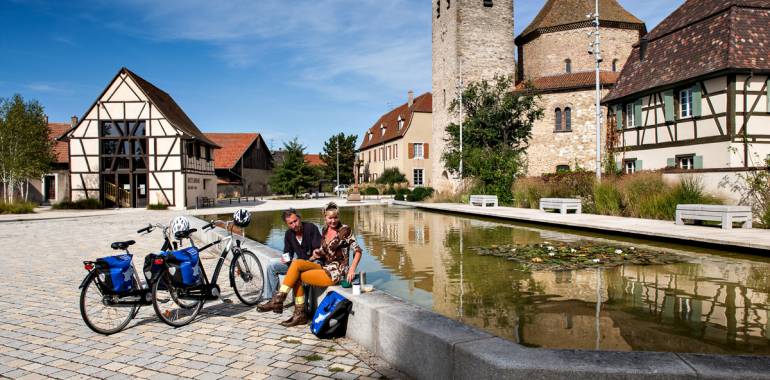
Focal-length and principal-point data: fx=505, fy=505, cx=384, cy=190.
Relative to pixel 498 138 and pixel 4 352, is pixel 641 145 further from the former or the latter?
pixel 4 352

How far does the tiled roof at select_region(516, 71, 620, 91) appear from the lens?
34.3 metres

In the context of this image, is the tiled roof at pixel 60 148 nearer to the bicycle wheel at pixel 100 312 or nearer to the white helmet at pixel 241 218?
the white helmet at pixel 241 218

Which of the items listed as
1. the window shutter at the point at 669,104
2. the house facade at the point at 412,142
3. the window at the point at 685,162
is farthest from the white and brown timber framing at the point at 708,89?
the house facade at the point at 412,142

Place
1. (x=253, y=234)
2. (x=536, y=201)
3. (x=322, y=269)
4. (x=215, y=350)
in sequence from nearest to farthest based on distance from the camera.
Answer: (x=215, y=350) → (x=322, y=269) → (x=253, y=234) → (x=536, y=201)

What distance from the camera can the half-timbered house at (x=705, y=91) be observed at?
19.5 m

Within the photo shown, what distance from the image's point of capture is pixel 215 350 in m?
4.51

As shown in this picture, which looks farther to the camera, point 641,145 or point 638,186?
point 641,145

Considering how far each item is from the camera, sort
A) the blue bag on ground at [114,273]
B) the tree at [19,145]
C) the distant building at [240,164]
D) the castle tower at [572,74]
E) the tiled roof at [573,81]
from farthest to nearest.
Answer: the distant building at [240,164] < the castle tower at [572,74] < the tiled roof at [573,81] < the tree at [19,145] < the blue bag on ground at [114,273]

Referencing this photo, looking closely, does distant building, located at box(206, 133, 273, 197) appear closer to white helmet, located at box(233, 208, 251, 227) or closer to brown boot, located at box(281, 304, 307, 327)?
white helmet, located at box(233, 208, 251, 227)

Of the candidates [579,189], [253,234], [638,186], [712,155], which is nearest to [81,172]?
[253,234]

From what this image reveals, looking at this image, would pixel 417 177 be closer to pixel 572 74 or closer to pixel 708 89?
pixel 572 74

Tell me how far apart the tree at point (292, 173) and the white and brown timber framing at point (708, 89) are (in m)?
30.4

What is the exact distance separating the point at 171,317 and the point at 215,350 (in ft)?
3.66

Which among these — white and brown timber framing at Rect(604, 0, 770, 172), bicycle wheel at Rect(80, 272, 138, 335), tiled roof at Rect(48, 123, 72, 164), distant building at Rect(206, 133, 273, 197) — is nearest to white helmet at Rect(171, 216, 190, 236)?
bicycle wheel at Rect(80, 272, 138, 335)
